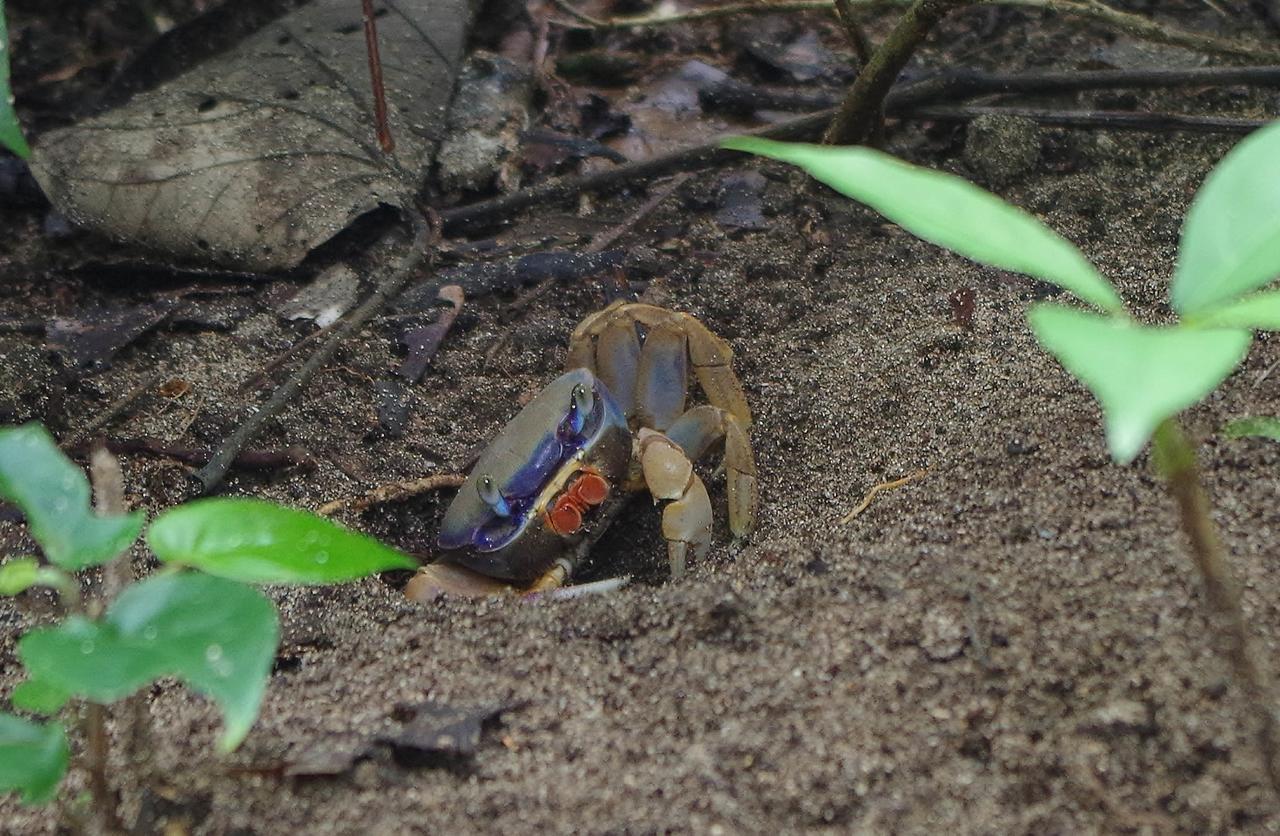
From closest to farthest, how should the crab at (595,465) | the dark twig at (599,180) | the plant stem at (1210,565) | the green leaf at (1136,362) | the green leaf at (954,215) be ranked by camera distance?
the green leaf at (1136,362) < the green leaf at (954,215) < the plant stem at (1210,565) < the crab at (595,465) < the dark twig at (599,180)

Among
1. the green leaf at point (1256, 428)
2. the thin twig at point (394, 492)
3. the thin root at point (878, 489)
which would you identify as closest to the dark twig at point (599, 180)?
the thin twig at point (394, 492)

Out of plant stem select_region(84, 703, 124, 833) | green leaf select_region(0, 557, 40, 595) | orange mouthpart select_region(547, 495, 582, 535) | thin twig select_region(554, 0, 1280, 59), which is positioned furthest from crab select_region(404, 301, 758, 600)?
green leaf select_region(0, 557, 40, 595)

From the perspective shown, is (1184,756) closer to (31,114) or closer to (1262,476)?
(1262,476)

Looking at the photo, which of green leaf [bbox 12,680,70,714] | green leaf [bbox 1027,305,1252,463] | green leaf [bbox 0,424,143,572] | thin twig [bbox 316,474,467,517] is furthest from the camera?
thin twig [bbox 316,474,467,517]

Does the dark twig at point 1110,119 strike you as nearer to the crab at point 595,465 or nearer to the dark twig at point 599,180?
the dark twig at point 599,180

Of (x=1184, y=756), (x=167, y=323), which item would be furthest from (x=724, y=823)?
(x=167, y=323)

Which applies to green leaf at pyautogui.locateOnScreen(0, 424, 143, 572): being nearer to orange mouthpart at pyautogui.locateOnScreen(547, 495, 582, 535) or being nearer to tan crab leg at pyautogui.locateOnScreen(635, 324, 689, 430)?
orange mouthpart at pyautogui.locateOnScreen(547, 495, 582, 535)
